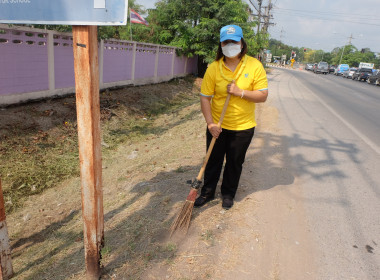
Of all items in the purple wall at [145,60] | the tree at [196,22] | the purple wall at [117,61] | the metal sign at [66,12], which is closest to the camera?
the metal sign at [66,12]

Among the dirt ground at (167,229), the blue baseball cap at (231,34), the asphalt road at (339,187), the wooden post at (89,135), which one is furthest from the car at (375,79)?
the wooden post at (89,135)

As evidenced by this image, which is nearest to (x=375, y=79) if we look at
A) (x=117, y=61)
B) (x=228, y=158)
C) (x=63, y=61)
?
(x=117, y=61)

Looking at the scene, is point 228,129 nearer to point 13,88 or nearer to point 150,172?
point 150,172

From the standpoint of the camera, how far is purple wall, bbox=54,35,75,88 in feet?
24.1

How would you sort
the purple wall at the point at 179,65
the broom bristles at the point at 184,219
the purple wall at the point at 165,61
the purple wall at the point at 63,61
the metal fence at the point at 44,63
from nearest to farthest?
the broom bristles at the point at 184,219
the metal fence at the point at 44,63
the purple wall at the point at 63,61
the purple wall at the point at 165,61
the purple wall at the point at 179,65

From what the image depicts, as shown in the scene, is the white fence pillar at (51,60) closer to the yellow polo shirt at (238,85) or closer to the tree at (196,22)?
the yellow polo shirt at (238,85)

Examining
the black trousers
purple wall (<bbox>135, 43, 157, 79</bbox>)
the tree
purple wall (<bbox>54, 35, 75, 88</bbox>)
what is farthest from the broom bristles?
the tree

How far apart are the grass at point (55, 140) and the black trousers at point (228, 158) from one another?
10.1 feet

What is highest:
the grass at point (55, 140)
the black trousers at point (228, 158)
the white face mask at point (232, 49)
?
the white face mask at point (232, 49)

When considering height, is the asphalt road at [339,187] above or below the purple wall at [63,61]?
below

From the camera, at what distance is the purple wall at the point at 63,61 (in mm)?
7348

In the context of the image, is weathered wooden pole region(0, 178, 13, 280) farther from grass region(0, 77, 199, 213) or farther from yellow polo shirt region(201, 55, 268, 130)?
yellow polo shirt region(201, 55, 268, 130)

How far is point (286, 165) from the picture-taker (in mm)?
4582

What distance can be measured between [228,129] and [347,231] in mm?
1611
